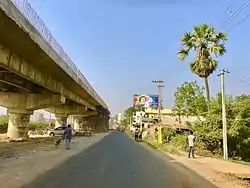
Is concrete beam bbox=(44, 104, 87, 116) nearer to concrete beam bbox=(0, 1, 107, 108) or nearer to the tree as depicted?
the tree

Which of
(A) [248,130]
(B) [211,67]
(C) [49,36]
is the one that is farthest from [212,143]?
(C) [49,36]

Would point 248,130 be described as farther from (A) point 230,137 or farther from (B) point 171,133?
(B) point 171,133

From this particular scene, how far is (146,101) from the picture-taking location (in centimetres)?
8875

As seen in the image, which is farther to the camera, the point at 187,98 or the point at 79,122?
the point at 79,122

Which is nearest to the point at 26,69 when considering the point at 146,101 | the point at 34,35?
the point at 34,35

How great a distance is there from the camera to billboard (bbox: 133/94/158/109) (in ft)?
281

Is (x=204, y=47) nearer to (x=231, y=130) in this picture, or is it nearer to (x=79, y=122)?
(x=231, y=130)

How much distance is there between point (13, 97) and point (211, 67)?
18987 millimetres

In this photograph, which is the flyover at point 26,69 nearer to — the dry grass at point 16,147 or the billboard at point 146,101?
the dry grass at point 16,147

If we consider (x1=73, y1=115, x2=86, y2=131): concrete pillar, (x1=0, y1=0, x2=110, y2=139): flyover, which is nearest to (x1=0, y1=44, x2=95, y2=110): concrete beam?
(x1=0, y1=0, x2=110, y2=139): flyover

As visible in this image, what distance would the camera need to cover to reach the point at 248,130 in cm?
2794

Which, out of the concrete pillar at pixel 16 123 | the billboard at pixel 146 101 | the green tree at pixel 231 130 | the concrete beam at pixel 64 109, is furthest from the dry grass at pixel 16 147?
the billboard at pixel 146 101

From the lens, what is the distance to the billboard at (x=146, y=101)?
281 ft

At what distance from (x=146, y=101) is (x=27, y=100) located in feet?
192
